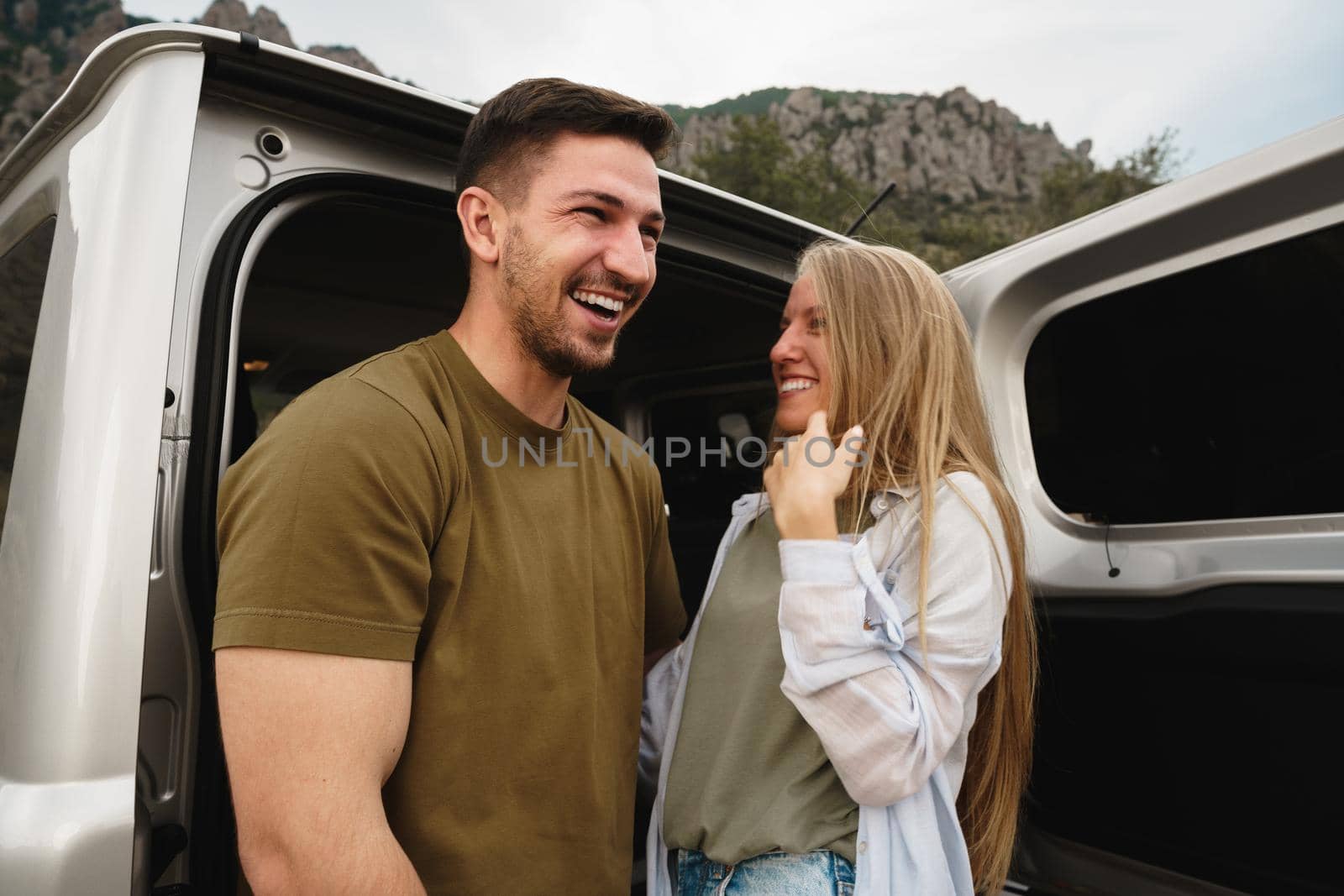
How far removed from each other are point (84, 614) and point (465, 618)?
504mm

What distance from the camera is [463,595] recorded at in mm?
1303

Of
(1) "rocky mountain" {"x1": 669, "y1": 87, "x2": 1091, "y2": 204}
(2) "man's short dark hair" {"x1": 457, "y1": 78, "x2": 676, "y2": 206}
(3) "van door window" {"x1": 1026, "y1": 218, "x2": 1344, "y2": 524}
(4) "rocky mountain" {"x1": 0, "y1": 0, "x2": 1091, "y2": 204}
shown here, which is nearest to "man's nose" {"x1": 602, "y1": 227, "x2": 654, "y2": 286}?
(2) "man's short dark hair" {"x1": 457, "y1": 78, "x2": 676, "y2": 206}

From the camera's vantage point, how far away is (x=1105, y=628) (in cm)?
166

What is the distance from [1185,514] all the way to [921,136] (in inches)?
3394

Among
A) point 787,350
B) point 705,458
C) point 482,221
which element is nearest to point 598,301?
point 482,221

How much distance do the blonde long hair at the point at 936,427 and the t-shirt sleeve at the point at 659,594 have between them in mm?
462

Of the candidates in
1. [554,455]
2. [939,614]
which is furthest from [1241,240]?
[554,455]

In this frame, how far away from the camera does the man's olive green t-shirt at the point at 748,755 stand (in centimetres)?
136

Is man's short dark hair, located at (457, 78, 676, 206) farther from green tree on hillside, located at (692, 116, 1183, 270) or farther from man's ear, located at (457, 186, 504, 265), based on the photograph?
green tree on hillside, located at (692, 116, 1183, 270)

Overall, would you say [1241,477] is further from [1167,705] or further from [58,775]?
[58,775]

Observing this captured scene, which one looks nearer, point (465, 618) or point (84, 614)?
point (84, 614)

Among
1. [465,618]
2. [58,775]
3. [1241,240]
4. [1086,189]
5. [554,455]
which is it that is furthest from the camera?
[1086,189]

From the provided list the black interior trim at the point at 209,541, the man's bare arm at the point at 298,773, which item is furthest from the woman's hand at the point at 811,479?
the black interior trim at the point at 209,541

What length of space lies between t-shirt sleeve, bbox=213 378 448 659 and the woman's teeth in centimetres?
49
